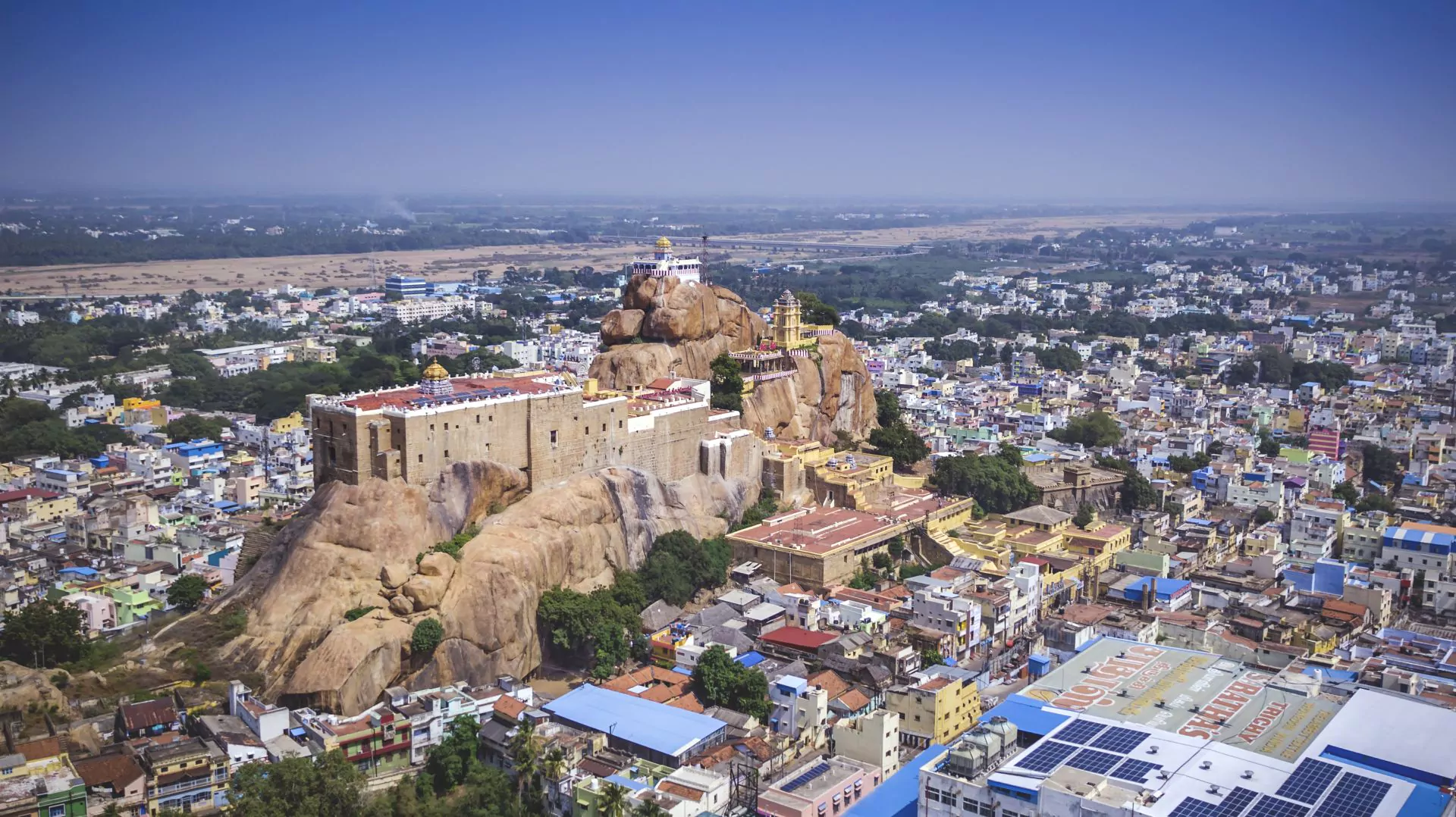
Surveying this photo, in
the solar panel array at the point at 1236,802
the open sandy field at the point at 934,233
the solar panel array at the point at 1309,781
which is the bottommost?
the solar panel array at the point at 1236,802

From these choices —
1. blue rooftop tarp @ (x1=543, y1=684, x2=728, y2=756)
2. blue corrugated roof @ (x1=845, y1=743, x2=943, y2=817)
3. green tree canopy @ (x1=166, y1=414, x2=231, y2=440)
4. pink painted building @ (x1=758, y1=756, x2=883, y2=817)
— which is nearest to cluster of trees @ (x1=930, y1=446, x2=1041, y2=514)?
blue corrugated roof @ (x1=845, y1=743, x2=943, y2=817)

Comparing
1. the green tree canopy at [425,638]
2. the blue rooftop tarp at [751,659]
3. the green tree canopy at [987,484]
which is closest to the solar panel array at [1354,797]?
the blue rooftop tarp at [751,659]

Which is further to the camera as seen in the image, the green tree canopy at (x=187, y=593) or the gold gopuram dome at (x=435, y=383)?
the gold gopuram dome at (x=435, y=383)

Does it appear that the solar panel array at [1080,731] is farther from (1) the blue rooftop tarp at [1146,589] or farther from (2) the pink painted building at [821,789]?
(1) the blue rooftop tarp at [1146,589]

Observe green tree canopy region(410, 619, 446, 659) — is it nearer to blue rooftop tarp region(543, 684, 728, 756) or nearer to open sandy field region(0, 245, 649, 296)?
blue rooftop tarp region(543, 684, 728, 756)

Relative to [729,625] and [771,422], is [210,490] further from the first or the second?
[729,625]

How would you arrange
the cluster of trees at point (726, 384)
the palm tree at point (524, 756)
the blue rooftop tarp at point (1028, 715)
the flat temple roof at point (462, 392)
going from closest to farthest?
the palm tree at point (524, 756)
the blue rooftop tarp at point (1028, 715)
the flat temple roof at point (462, 392)
the cluster of trees at point (726, 384)

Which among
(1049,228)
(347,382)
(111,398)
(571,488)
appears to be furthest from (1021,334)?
(1049,228)
